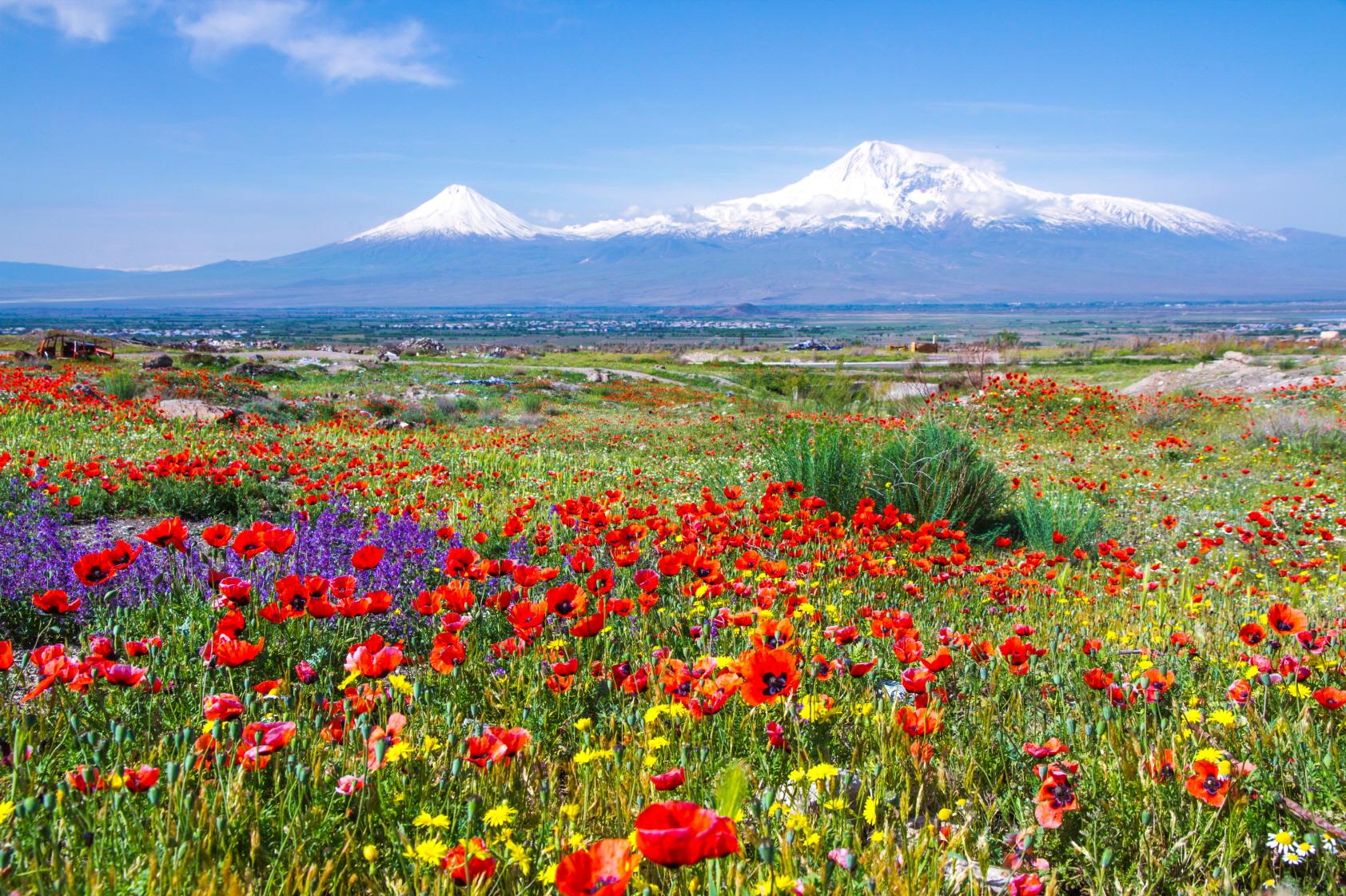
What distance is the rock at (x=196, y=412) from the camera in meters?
10.8

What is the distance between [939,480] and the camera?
21.6ft

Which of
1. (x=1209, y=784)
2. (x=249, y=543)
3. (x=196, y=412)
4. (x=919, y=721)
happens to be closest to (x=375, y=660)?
(x=249, y=543)

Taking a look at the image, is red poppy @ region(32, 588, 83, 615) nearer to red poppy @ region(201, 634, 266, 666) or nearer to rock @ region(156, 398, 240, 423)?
red poppy @ region(201, 634, 266, 666)

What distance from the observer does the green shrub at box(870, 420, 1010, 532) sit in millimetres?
6559

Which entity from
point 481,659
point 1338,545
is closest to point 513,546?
point 481,659

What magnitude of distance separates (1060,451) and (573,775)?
11217mm

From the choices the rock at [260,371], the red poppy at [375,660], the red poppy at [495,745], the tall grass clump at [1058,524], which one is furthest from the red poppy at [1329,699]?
the rock at [260,371]

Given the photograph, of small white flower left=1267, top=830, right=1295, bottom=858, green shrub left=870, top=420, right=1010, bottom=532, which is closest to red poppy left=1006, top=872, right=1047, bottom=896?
small white flower left=1267, top=830, right=1295, bottom=858

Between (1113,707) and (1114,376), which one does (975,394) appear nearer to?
(1114,376)

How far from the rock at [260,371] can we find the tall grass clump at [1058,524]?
2303 cm

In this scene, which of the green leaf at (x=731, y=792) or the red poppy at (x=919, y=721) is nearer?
the green leaf at (x=731, y=792)

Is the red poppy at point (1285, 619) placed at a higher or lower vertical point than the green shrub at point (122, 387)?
lower

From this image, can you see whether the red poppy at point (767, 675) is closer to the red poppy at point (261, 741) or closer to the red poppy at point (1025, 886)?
the red poppy at point (1025, 886)

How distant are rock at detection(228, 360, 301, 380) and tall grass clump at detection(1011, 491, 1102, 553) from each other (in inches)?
907
